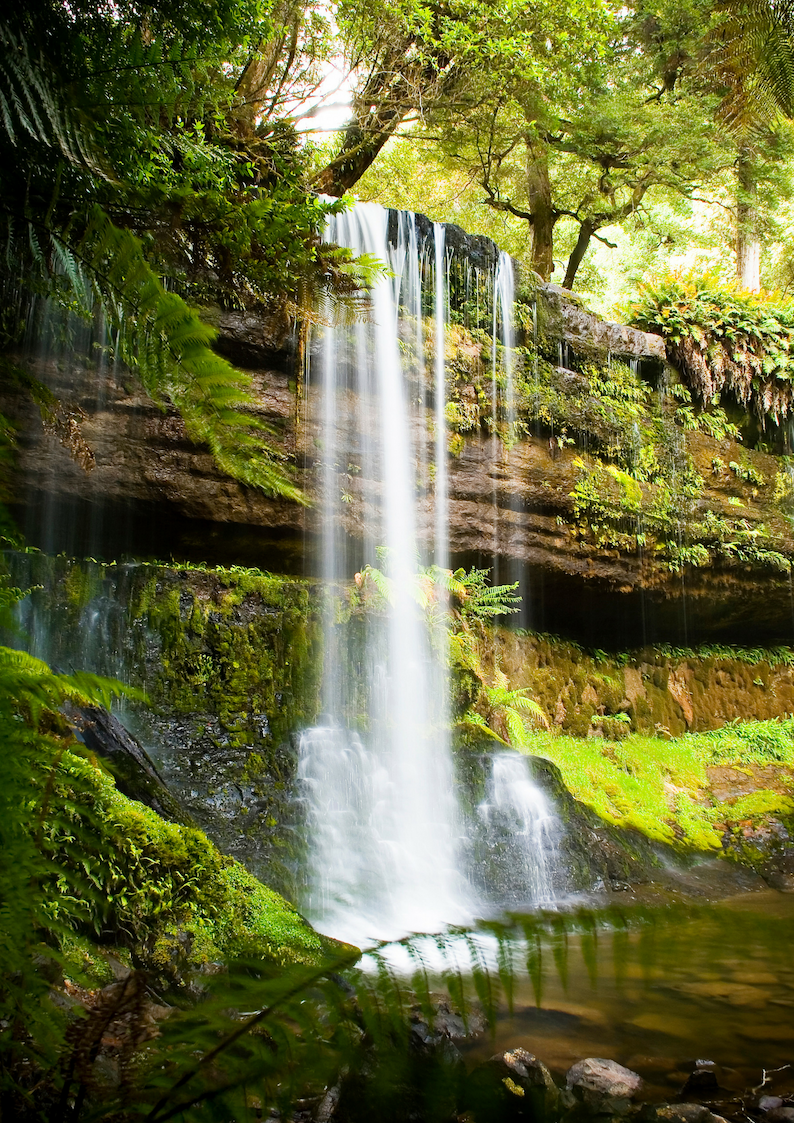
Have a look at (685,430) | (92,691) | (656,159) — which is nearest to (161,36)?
(92,691)

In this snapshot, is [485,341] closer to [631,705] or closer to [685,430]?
[685,430]

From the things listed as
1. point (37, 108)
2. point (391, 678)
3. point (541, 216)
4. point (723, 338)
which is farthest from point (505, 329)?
point (37, 108)

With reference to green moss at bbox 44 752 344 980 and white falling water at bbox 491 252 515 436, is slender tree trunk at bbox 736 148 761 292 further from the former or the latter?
green moss at bbox 44 752 344 980

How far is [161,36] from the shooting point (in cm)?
197

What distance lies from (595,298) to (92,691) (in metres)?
19.2

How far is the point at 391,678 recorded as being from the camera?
7.88m

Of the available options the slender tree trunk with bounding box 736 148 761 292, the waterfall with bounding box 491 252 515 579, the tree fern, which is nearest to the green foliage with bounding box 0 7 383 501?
the tree fern

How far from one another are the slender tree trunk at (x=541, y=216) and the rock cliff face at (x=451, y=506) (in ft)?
11.0

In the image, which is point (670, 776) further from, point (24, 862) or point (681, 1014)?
point (24, 862)

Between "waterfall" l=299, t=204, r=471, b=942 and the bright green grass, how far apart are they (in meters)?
1.97

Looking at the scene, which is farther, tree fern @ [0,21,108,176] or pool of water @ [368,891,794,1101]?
pool of water @ [368,891,794,1101]

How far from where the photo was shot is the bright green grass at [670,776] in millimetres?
8219

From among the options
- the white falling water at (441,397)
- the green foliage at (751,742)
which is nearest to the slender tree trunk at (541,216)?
the white falling water at (441,397)

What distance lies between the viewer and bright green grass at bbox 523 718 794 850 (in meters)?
8.22
